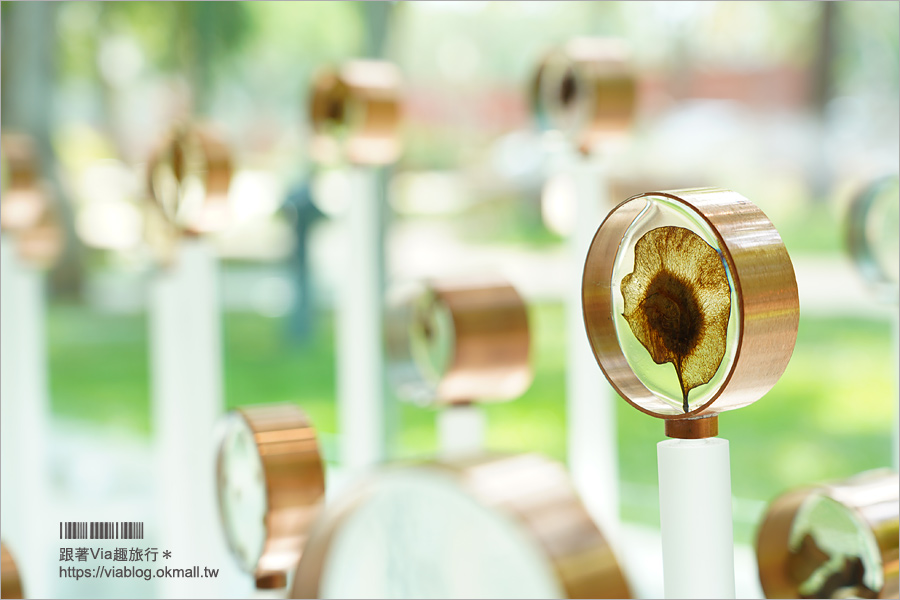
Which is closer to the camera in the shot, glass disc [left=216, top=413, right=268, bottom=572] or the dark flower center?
the dark flower center

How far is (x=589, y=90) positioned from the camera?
1.68 metres

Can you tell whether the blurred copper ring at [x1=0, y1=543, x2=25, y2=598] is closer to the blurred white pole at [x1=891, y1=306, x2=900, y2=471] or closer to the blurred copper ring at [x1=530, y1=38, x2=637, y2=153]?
the blurred white pole at [x1=891, y1=306, x2=900, y2=471]

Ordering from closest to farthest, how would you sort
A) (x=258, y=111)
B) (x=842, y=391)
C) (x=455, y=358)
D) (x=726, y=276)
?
(x=726, y=276), (x=455, y=358), (x=258, y=111), (x=842, y=391)

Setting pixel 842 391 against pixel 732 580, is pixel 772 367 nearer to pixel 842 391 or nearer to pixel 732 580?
pixel 732 580

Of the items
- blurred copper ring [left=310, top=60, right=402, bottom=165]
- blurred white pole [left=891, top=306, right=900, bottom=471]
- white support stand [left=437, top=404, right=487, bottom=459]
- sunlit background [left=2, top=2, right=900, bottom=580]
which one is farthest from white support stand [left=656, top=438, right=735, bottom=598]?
sunlit background [left=2, top=2, right=900, bottom=580]

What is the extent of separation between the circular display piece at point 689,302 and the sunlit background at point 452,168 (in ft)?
9.13

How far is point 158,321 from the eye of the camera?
1.65 meters

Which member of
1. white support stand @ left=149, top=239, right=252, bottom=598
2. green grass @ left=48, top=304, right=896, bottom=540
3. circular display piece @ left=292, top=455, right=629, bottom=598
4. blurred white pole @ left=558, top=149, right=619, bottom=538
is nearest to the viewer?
circular display piece @ left=292, top=455, right=629, bottom=598

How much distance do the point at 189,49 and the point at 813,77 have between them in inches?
98.1

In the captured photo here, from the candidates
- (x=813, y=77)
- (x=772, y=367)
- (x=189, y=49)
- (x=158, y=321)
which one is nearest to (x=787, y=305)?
(x=772, y=367)

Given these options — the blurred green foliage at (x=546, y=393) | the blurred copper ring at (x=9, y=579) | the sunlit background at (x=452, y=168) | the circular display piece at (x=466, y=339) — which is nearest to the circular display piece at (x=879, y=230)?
the circular display piece at (x=466, y=339)

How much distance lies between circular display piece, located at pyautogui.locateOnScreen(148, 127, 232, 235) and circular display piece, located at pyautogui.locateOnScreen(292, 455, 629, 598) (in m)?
1.01

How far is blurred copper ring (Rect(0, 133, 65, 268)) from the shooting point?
6.40ft

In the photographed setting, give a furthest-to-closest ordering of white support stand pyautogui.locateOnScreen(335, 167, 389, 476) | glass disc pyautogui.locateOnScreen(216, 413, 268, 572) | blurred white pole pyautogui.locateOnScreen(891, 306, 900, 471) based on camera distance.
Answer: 1. white support stand pyautogui.locateOnScreen(335, 167, 389, 476)
2. blurred white pole pyautogui.locateOnScreen(891, 306, 900, 471)
3. glass disc pyautogui.locateOnScreen(216, 413, 268, 572)
